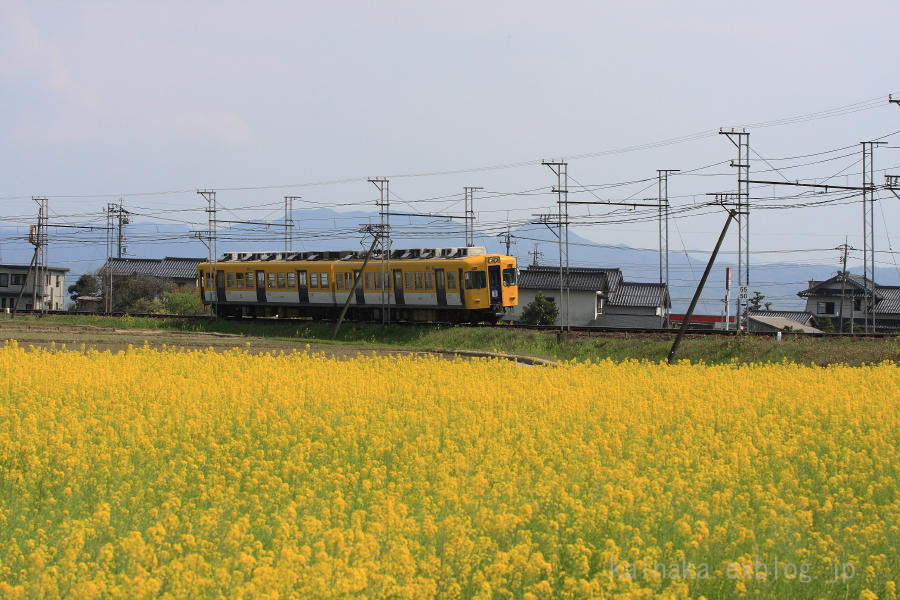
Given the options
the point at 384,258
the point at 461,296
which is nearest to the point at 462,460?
the point at 461,296

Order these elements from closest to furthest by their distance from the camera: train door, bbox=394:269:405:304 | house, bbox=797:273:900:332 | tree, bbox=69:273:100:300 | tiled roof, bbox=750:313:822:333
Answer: train door, bbox=394:269:405:304
tiled roof, bbox=750:313:822:333
house, bbox=797:273:900:332
tree, bbox=69:273:100:300

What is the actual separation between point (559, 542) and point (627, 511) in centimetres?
67

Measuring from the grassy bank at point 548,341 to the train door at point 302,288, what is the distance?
1078 mm

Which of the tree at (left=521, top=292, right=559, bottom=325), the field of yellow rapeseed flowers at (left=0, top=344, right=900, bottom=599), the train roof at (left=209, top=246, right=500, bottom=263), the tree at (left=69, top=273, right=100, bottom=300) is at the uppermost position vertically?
the train roof at (left=209, top=246, right=500, bottom=263)

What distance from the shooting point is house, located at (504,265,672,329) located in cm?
5269

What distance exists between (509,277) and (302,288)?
9.93 metres

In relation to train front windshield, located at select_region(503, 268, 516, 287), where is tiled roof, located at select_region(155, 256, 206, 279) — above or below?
above

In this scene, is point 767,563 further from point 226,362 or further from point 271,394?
point 226,362

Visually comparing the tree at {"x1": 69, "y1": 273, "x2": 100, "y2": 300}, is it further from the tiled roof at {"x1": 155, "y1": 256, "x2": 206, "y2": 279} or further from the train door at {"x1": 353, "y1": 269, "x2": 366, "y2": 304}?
the train door at {"x1": 353, "y1": 269, "x2": 366, "y2": 304}

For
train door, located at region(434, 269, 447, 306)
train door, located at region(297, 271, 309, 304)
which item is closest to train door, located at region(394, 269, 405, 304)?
train door, located at region(434, 269, 447, 306)

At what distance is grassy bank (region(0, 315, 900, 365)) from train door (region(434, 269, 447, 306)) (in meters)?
1.04

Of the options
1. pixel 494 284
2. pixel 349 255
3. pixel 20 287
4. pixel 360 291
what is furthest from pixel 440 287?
pixel 20 287

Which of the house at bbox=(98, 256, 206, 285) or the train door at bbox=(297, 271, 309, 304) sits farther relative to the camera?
the house at bbox=(98, 256, 206, 285)

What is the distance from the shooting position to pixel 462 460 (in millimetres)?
7312
